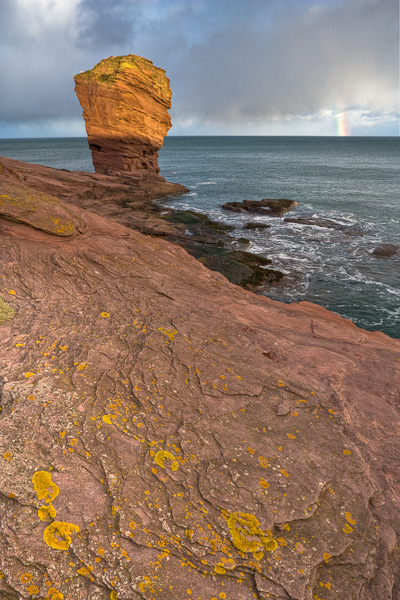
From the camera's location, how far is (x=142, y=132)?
173 feet

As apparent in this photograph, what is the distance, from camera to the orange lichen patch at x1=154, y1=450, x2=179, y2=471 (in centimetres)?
537

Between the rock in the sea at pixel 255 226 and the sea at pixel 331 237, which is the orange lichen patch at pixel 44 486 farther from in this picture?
the rock in the sea at pixel 255 226

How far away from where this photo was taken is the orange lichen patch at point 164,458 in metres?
5.37

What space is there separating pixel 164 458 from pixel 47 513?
1.83 meters

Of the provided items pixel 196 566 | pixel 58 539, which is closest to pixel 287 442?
pixel 196 566

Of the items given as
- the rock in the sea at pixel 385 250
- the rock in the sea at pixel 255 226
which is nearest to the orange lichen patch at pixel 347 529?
the rock in the sea at pixel 385 250

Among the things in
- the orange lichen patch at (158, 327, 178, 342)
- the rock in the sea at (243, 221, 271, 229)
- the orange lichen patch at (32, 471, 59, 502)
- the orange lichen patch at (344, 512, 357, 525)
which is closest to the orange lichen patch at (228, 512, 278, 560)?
the orange lichen patch at (344, 512, 357, 525)

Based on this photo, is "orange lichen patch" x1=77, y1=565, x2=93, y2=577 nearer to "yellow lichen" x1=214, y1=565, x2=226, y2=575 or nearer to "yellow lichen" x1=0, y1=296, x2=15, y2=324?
"yellow lichen" x1=214, y1=565, x2=226, y2=575

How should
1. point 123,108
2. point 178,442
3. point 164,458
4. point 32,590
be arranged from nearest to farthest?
1. point 32,590
2. point 164,458
3. point 178,442
4. point 123,108

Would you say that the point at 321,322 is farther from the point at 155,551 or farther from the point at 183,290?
the point at 155,551

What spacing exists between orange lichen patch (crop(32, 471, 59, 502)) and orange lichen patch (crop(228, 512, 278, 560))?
254cm

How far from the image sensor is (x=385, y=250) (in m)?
31.6

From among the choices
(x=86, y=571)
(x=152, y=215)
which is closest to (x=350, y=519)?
(x=86, y=571)

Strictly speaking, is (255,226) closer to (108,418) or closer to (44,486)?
(108,418)
